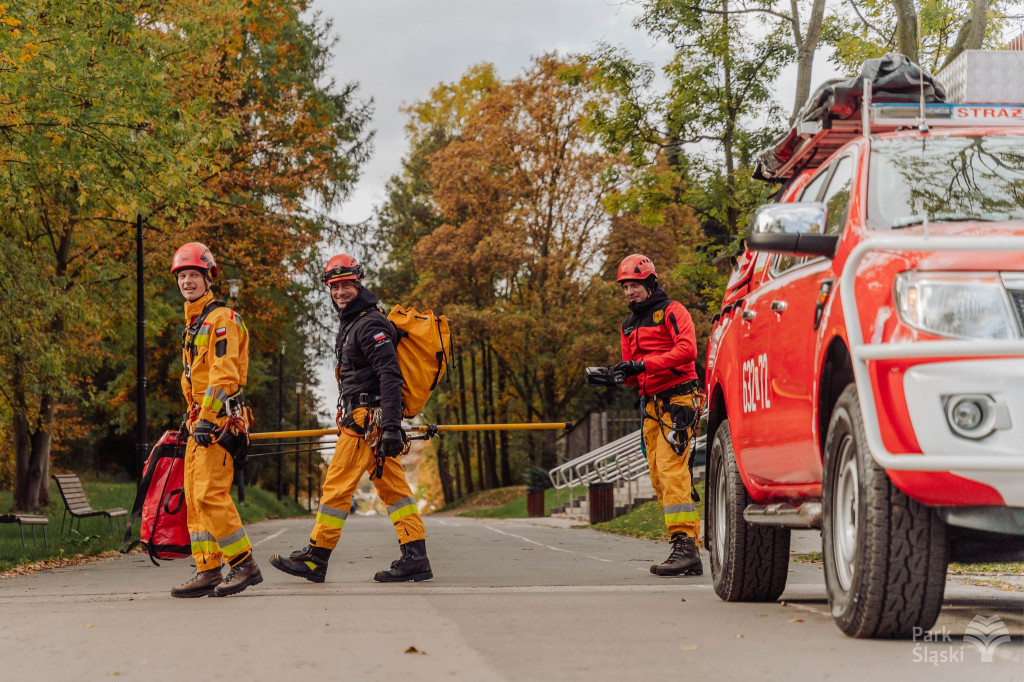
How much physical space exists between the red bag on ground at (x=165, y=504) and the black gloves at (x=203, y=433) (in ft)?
2.55

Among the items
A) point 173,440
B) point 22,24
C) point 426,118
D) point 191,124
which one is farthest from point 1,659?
point 426,118

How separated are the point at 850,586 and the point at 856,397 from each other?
31.7 inches

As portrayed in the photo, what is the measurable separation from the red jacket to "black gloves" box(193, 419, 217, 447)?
3.21 m

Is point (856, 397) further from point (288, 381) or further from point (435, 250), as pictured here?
point (288, 381)

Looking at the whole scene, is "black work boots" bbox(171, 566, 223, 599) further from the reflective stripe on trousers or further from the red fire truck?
the red fire truck

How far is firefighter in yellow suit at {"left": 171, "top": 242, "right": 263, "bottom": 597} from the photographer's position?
780 cm

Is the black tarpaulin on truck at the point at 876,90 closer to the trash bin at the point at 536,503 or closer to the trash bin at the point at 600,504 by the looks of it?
the trash bin at the point at 600,504

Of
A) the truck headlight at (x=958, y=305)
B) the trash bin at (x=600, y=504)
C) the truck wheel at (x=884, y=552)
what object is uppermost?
the truck headlight at (x=958, y=305)

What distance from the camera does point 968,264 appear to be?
4336 millimetres

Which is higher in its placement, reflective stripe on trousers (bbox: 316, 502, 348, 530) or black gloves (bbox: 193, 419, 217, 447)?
black gloves (bbox: 193, 419, 217, 447)

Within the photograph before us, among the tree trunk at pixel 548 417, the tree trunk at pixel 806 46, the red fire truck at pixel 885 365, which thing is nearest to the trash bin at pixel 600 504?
the tree trunk at pixel 806 46

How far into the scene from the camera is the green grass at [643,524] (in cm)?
1655

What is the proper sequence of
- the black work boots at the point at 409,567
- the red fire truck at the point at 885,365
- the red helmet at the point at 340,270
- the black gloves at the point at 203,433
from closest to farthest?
the red fire truck at the point at 885,365
the black gloves at the point at 203,433
the red helmet at the point at 340,270
the black work boots at the point at 409,567

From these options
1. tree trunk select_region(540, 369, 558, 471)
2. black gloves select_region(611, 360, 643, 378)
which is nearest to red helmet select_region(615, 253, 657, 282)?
black gloves select_region(611, 360, 643, 378)
